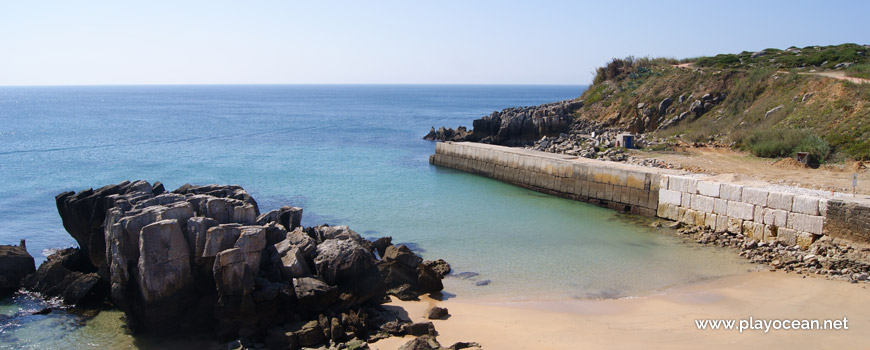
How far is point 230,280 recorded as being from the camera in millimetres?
9234

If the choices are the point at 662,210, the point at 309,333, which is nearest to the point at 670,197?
the point at 662,210

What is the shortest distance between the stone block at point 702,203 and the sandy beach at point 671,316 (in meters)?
3.78

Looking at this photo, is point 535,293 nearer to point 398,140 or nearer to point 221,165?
point 221,165

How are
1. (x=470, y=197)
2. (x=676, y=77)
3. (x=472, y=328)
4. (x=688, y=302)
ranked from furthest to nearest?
(x=676, y=77) → (x=470, y=197) → (x=688, y=302) → (x=472, y=328)

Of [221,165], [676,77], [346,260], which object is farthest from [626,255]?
[676,77]

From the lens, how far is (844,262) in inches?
488

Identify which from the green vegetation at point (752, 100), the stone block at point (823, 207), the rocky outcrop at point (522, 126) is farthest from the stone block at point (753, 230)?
the rocky outcrop at point (522, 126)

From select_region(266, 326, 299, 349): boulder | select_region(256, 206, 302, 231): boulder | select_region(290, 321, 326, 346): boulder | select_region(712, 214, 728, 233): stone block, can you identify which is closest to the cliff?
select_region(712, 214, 728, 233): stone block

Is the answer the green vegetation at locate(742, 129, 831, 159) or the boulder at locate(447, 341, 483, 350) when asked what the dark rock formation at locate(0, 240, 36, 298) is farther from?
the green vegetation at locate(742, 129, 831, 159)

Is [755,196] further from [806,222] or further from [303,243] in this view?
[303,243]

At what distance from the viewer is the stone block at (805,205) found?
13.5m

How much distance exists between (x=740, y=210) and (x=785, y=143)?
294 inches

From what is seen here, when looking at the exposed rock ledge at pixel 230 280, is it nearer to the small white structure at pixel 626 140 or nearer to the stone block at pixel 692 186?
the stone block at pixel 692 186

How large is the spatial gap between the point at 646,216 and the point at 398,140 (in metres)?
24.5
